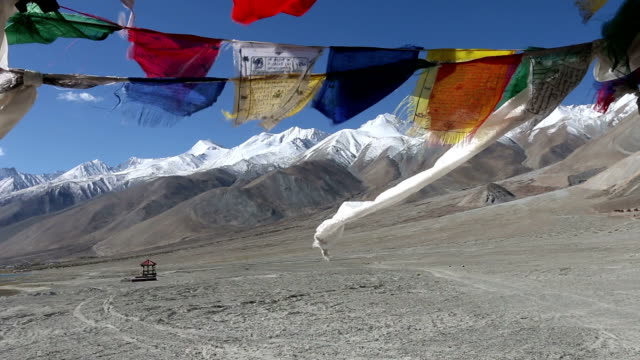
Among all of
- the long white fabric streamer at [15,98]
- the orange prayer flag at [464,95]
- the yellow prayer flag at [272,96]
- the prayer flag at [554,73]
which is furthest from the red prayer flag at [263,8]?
the prayer flag at [554,73]

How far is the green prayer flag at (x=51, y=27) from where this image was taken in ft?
8.46

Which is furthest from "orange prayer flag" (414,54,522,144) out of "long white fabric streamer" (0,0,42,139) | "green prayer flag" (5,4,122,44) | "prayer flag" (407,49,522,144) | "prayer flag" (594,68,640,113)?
"long white fabric streamer" (0,0,42,139)

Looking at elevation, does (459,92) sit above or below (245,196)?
above

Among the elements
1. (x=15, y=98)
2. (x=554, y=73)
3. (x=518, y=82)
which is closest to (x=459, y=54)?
(x=518, y=82)

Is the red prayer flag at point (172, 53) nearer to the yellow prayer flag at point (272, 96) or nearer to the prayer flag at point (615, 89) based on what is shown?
the yellow prayer flag at point (272, 96)

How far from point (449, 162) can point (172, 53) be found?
1582 mm

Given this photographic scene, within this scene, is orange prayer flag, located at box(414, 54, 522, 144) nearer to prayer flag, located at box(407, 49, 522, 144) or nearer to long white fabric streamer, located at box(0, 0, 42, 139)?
prayer flag, located at box(407, 49, 522, 144)

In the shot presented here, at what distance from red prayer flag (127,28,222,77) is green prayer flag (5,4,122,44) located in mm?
135

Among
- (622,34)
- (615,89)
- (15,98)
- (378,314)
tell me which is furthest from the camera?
(378,314)

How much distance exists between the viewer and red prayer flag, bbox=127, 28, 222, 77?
2613 mm

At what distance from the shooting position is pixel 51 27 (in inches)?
104

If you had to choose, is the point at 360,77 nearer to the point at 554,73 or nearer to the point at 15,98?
the point at 554,73

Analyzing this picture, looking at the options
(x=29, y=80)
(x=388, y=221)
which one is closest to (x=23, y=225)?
(x=388, y=221)

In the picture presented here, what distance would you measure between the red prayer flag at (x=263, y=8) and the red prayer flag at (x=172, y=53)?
244 mm
